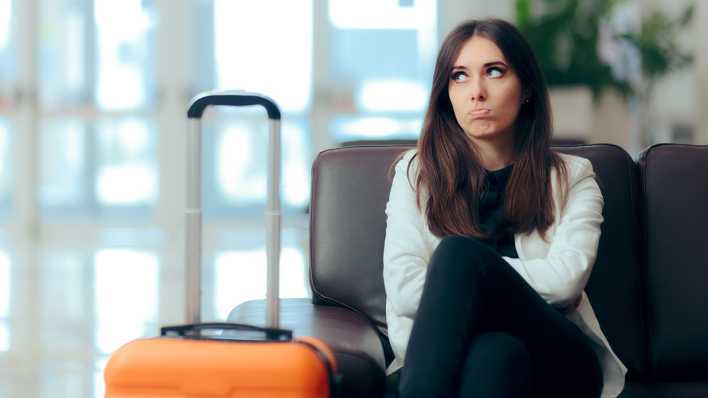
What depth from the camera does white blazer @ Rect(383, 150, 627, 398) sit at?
5.55ft

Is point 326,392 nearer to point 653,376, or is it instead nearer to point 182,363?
point 182,363

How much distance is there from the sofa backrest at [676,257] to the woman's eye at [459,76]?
16.9 inches

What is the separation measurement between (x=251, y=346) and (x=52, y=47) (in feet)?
24.7

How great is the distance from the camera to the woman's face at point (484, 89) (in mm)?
1843

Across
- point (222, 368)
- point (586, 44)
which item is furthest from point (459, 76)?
point (586, 44)

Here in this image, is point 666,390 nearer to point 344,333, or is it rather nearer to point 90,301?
point 344,333

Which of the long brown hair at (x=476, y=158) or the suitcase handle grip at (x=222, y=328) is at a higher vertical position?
the long brown hair at (x=476, y=158)

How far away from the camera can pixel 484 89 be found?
1.85 metres

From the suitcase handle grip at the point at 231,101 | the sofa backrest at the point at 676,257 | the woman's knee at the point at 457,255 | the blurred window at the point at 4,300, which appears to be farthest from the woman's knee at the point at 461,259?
the blurred window at the point at 4,300

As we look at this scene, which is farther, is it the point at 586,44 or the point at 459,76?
the point at 586,44

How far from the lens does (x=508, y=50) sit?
1.84 metres

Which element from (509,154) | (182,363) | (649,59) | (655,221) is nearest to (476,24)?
(509,154)

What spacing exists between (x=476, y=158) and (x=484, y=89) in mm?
146

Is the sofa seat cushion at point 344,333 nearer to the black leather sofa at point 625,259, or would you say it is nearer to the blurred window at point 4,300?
the black leather sofa at point 625,259
